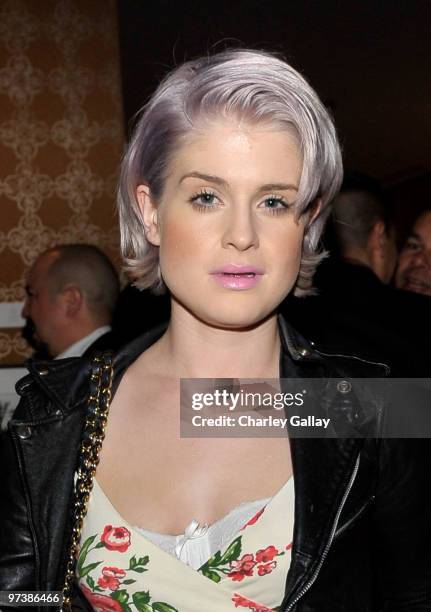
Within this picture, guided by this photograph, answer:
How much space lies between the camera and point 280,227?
1.44m

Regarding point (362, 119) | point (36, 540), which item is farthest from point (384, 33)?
point (36, 540)

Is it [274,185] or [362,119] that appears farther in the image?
[362,119]

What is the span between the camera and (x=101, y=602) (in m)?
1.46

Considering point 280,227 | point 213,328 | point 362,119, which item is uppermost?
point 280,227

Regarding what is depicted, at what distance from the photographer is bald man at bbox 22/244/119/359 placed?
12.8 ft

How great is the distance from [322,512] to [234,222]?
1.65ft

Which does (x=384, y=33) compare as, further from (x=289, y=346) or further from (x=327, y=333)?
(x=289, y=346)

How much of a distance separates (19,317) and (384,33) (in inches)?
101

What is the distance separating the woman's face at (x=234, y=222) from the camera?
1.40 meters

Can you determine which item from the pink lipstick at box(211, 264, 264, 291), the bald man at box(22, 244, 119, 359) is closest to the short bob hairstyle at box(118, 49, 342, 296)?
the pink lipstick at box(211, 264, 264, 291)

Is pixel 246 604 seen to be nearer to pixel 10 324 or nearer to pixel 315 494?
pixel 315 494

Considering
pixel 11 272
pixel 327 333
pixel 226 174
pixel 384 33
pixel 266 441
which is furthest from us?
pixel 384 33

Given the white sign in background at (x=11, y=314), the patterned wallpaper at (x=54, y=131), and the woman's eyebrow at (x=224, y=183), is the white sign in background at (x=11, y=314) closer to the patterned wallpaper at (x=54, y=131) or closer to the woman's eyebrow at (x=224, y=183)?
the patterned wallpaper at (x=54, y=131)

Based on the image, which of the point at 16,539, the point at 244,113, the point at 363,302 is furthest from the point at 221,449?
the point at 363,302
